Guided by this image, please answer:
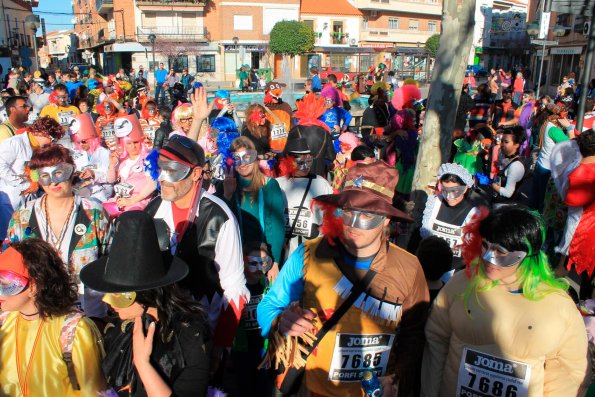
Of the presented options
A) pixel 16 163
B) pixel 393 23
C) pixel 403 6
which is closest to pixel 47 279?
pixel 16 163

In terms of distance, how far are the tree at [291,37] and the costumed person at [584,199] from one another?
142ft

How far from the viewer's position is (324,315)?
2.41 meters

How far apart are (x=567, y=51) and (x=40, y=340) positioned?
3809 cm

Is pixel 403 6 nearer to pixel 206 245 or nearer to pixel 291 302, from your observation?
pixel 206 245

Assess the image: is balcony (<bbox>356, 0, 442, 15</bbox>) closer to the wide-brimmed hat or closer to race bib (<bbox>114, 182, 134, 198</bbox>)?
race bib (<bbox>114, 182, 134, 198</bbox>)

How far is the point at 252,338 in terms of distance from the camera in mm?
3756

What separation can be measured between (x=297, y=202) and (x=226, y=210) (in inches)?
65.0

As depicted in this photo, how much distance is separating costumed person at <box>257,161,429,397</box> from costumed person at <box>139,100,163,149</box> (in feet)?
20.5

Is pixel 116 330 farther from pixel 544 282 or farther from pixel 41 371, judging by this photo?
pixel 544 282

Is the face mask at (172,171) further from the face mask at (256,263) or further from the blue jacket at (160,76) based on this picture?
the blue jacket at (160,76)

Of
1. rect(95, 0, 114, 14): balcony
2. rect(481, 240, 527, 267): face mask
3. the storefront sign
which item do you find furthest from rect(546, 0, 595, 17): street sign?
rect(95, 0, 114, 14): balcony

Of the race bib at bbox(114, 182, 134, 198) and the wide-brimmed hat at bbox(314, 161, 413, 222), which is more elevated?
the wide-brimmed hat at bbox(314, 161, 413, 222)

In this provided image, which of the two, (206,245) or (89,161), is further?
(89,161)

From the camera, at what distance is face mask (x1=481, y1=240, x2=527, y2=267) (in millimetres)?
2275
